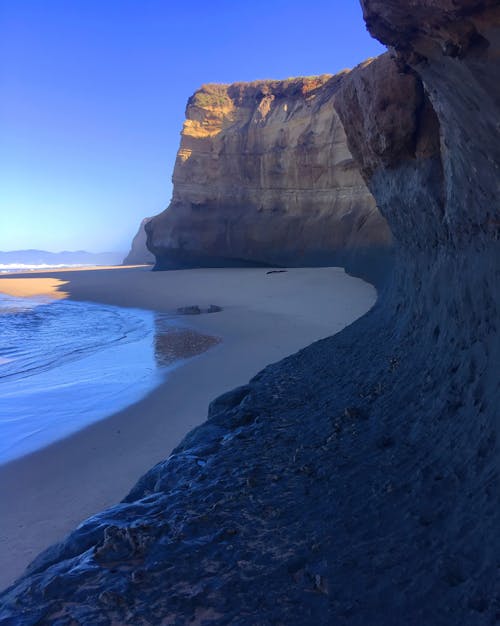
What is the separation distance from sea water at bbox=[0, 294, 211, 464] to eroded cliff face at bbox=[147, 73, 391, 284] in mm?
7432

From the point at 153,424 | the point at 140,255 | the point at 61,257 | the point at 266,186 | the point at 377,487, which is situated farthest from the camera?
the point at 61,257

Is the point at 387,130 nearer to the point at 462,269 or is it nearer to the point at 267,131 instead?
the point at 462,269

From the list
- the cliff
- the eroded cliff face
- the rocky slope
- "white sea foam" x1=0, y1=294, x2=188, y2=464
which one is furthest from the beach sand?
the cliff

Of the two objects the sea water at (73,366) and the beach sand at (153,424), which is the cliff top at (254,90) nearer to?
the beach sand at (153,424)

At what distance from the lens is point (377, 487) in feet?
6.54

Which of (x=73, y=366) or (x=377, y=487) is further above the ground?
(x=377, y=487)

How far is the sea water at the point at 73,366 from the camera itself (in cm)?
461

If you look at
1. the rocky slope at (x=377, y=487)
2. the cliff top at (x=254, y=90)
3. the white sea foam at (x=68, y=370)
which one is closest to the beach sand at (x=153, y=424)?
the white sea foam at (x=68, y=370)

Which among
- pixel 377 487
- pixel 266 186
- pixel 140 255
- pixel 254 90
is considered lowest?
pixel 377 487

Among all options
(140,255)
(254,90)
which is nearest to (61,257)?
(140,255)

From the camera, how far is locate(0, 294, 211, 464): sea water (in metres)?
4.61

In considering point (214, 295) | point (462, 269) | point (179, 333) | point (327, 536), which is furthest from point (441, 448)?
point (214, 295)

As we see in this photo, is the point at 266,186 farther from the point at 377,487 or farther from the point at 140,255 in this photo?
the point at 140,255

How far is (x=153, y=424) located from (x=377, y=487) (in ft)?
8.97
